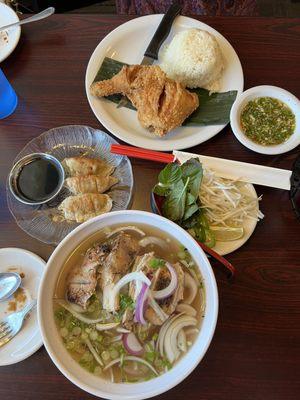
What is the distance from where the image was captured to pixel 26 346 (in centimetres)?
118

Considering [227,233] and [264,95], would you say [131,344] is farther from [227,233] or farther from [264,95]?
[264,95]

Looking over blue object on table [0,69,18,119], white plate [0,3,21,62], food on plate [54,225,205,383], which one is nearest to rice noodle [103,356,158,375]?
food on plate [54,225,205,383]

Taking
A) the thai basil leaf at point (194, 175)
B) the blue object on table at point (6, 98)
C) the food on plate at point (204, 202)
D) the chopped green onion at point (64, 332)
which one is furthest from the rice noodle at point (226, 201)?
the blue object on table at point (6, 98)

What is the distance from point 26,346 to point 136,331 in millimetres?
348

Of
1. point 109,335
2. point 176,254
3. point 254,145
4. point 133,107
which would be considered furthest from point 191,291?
point 133,107

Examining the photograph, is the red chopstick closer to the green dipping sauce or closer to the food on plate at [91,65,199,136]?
the food on plate at [91,65,199,136]

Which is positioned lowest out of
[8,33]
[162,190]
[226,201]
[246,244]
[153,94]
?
[246,244]

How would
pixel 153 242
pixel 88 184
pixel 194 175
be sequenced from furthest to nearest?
pixel 88 184 → pixel 194 175 → pixel 153 242

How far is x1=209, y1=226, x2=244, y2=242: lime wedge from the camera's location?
128 centimetres

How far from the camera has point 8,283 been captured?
1261mm

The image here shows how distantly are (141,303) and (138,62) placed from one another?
102 centimetres

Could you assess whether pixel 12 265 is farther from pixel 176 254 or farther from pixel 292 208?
pixel 292 208

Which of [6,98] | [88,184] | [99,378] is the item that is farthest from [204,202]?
[6,98]

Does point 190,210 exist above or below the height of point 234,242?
above
